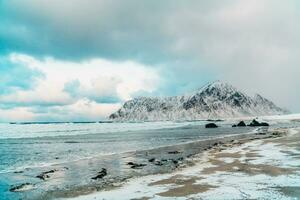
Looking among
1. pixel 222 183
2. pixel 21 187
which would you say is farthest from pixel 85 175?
pixel 222 183

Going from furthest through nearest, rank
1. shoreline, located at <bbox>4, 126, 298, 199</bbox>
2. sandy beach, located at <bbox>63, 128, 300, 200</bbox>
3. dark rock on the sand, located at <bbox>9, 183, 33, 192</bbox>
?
1. dark rock on the sand, located at <bbox>9, 183, 33, 192</bbox>
2. shoreline, located at <bbox>4, 126, 298, 199</bbox>
3. sandy beach, located at <bbox>63, 128, 300, 200</bbox>

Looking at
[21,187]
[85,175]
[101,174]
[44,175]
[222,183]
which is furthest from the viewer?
[44,175]

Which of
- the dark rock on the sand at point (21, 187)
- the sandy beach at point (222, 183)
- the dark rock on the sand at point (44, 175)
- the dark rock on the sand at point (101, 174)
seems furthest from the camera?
the dark rock on the sand at point (44, 175)

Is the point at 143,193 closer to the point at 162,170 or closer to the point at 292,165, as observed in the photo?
the point at 162,170

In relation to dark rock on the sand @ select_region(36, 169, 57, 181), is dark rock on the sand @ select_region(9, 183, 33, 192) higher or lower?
A: lower

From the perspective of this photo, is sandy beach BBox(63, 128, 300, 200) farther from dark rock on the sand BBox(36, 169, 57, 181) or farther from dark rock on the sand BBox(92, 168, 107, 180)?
dark rock on the sand BBox(36, 169, 57, 181)

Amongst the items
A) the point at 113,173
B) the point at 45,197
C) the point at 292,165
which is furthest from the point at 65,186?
the point at 292,165

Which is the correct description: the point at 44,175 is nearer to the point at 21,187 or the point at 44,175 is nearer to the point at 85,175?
the point at 85,175

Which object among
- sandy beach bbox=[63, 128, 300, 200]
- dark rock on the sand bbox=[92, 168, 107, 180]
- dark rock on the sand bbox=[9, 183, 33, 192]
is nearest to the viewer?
sandy beach bbox=[63, 128, 300, 200]

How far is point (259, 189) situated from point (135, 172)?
10.9 m

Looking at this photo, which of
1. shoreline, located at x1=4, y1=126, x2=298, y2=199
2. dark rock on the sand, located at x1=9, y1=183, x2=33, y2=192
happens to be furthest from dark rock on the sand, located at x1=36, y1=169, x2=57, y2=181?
dark rock on the sand, located at x1=9, y1=183, x2=33, y2=192

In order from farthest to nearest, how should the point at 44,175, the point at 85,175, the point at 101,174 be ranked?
the point at 44,175 < the point at 85,175 < the point at 101,174

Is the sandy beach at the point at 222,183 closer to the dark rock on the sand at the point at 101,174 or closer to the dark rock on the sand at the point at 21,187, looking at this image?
the dark rock on the sand at the point at 101,174

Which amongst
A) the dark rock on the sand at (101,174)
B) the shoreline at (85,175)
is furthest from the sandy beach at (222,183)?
the dark rock on the sand at (101,174)
